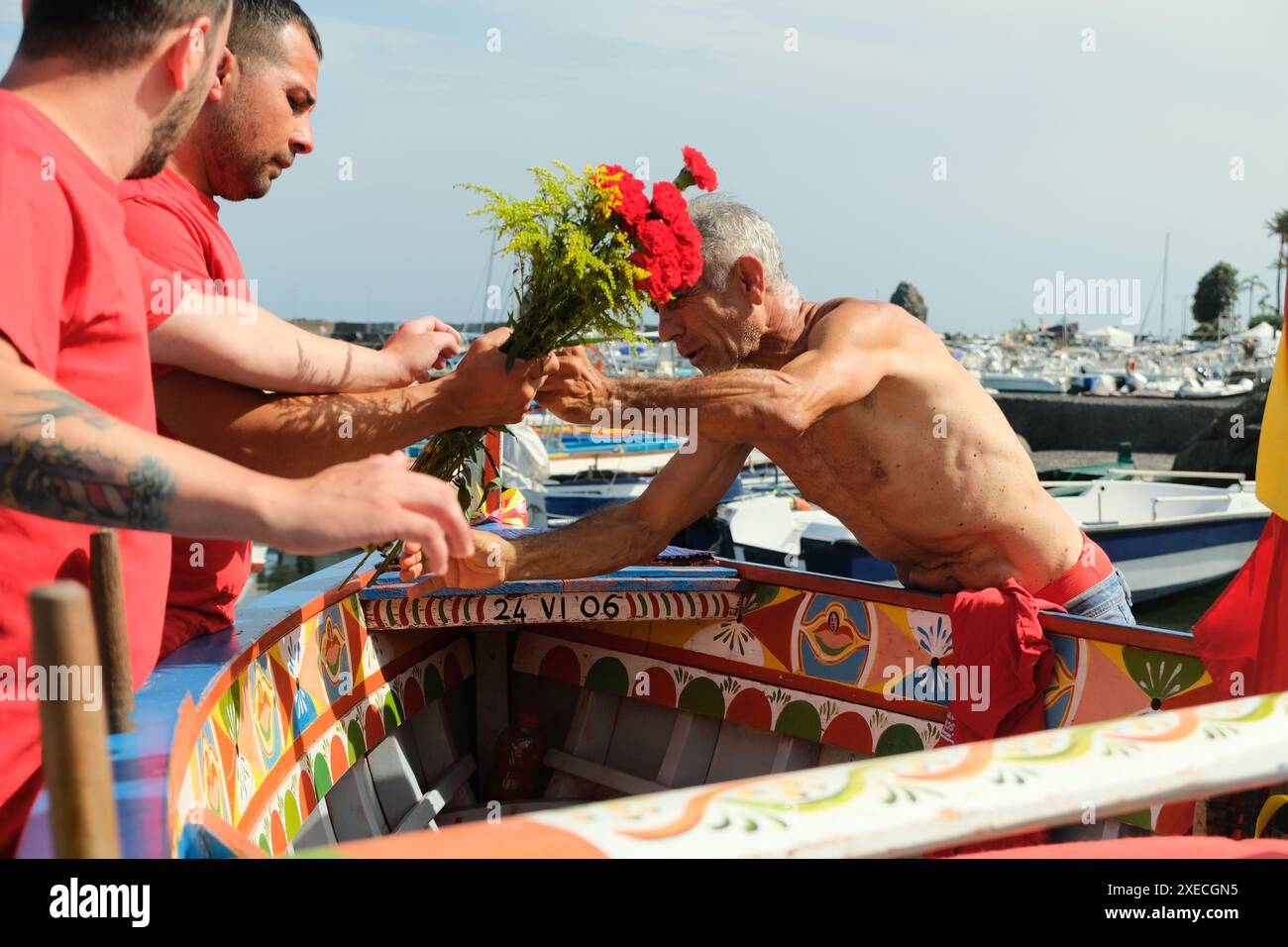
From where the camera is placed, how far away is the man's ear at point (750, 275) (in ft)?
12.6

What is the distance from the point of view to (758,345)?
13.2 ft

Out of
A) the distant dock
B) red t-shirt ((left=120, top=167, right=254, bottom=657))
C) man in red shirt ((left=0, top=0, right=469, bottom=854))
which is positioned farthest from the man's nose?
the distant dock

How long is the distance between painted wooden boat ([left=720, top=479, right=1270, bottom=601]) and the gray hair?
7.40 m

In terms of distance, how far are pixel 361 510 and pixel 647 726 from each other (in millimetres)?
3192

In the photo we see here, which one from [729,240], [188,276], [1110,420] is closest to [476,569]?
[729,240]

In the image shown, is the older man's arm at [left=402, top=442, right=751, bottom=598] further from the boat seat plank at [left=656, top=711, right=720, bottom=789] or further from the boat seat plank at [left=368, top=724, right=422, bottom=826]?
the boat seat plank at [left=656, top=711, right=720, bottom=789]

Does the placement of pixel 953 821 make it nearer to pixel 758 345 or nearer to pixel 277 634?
pixel 277 634

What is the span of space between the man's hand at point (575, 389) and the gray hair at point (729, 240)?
0.66 m

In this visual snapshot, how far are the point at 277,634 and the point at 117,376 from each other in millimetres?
1619

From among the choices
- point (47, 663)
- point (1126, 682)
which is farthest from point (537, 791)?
point (47, 663)

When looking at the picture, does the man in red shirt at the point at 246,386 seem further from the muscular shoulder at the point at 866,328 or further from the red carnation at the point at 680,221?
the muscular shoulder at the point at 866,328

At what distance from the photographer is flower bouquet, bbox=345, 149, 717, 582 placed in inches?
115
